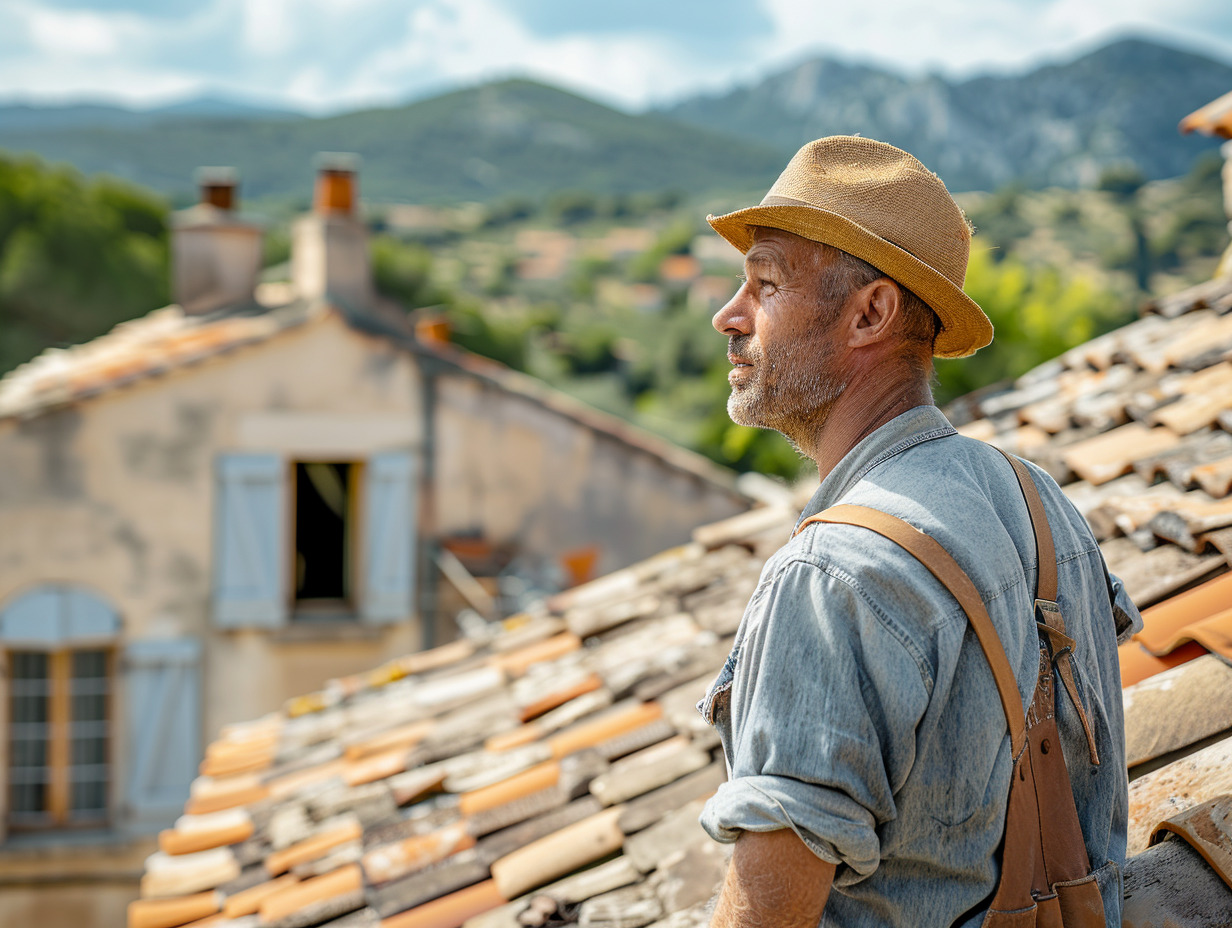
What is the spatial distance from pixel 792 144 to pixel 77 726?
8923 centimetres

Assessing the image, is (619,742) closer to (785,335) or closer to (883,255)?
(785,335)

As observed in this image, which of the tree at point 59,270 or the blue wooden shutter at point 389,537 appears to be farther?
the tree at point 59,270

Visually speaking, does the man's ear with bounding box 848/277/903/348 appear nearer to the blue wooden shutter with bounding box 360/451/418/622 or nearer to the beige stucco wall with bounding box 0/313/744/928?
the beige stucco wall with bounding box 0/313/744/928

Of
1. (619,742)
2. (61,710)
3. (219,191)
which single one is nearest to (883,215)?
(619,742)

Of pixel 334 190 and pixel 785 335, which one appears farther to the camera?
pixel 334 190

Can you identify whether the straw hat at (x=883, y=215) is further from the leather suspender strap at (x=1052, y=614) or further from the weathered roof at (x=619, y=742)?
the weathered roof at (x=619, y=742)

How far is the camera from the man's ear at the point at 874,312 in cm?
160

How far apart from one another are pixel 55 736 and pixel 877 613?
30.3 ft

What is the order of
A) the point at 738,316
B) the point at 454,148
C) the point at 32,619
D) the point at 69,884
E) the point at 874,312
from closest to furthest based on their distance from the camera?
the point at 874,312 → the point at 738,316 → the point at 32,619 → the point at 69,884 → the point at 454,148

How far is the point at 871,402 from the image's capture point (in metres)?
1.64

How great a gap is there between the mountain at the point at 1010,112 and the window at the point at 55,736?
7477cm

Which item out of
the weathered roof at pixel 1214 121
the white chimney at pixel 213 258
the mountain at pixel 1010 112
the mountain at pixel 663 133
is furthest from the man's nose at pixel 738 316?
the mountain at pixel 1010 112

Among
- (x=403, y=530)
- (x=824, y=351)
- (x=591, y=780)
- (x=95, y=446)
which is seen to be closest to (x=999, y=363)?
(x=403, y=530)

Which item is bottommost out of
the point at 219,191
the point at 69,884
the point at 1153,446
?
the point at 69,884
